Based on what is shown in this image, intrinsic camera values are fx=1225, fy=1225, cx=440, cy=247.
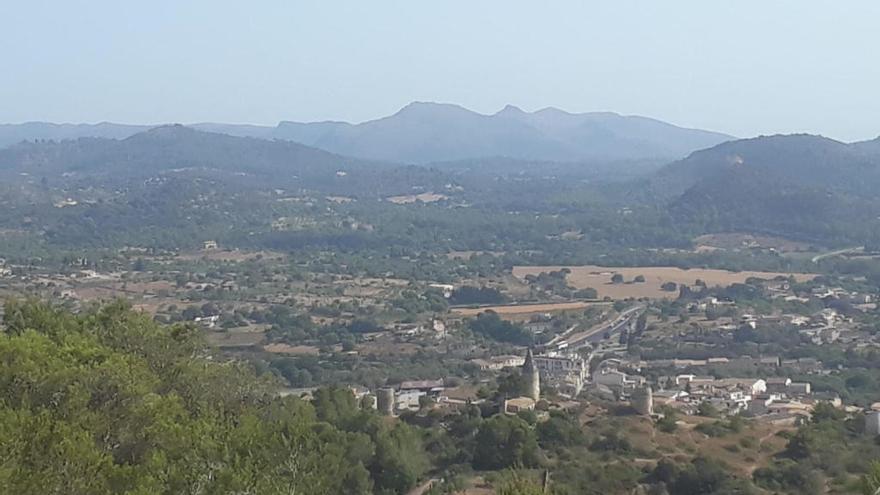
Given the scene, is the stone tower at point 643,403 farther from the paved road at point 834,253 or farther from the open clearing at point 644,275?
the paved road at point 834,253

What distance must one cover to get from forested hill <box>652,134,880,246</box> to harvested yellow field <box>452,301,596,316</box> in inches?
1091

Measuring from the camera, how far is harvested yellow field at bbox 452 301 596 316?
163ft

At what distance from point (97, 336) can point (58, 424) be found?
7.43 meters

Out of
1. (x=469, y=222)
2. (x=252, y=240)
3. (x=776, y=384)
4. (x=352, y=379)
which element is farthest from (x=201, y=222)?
(x=776, y=384)

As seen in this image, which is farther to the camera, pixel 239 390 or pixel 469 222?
pixel 469 222

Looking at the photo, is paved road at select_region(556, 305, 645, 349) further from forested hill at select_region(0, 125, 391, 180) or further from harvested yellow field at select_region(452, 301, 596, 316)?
forested hill at select_region(0, 125, 391, 180)

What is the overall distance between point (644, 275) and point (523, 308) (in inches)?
513

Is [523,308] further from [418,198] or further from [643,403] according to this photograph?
[418,198]

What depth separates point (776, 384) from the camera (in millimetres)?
33062

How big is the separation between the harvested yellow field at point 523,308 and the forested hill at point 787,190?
90.9 ft

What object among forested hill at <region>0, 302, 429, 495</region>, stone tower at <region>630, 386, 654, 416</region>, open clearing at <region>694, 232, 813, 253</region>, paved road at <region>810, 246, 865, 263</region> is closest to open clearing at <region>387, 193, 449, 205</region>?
open clearing at <region>694, 232, 813, 253</region>

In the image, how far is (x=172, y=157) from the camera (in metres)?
153

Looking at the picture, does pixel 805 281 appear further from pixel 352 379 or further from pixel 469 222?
pixel 469 222

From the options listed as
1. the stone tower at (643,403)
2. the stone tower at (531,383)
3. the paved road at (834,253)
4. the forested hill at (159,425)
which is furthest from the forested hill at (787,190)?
the forested hill at (159,425)
